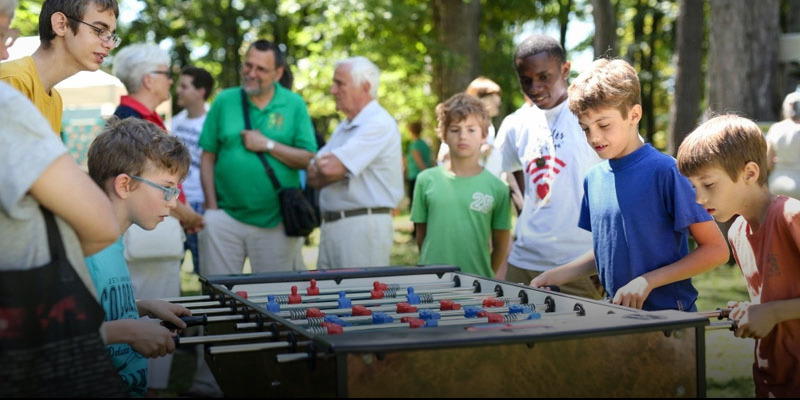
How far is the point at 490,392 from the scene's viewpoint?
240 centimetres

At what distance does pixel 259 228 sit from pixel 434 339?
396cm

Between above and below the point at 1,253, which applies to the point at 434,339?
below

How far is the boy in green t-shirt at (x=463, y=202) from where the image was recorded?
5469mm

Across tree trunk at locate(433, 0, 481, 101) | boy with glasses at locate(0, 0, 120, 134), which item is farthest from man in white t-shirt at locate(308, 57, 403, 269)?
tree trunk at locate(433, 0, 481, 101)

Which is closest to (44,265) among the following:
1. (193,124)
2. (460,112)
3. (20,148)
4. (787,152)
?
(20,148)

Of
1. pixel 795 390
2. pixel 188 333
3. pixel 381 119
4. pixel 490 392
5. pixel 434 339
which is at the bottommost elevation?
pixel 188 333

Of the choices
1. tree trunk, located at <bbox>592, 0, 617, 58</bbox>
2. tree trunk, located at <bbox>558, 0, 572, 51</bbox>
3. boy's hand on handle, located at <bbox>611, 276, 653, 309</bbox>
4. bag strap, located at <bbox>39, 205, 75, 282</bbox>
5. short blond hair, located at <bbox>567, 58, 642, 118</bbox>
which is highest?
tree trunk, located at <bbox>558, 0, 572, 51</bbox>

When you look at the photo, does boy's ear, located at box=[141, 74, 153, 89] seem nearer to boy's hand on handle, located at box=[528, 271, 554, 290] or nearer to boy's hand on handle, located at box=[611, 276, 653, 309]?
boy's hand on handle, located at box=[528, 271, 554, 290]

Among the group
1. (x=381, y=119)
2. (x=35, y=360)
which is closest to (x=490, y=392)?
(x=35, y=360)

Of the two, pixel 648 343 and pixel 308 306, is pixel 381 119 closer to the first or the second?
pixel 308 306

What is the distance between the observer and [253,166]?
6.11 m

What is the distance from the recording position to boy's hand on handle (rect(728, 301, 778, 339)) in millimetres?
2979

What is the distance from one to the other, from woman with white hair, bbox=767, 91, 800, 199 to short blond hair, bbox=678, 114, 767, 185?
224 inches

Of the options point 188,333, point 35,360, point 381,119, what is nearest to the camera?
point 35,360
